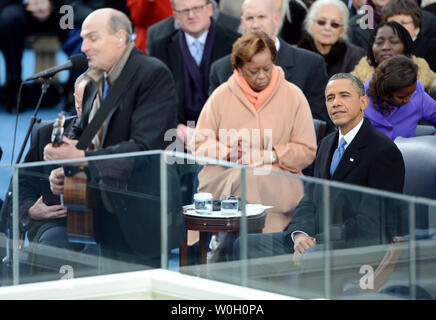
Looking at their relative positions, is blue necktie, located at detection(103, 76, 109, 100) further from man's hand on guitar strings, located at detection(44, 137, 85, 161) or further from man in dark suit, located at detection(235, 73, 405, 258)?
man in dark suit, located at detection(235, 73, 405, 258)

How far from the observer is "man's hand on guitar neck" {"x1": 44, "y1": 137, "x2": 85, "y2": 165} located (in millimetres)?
6212

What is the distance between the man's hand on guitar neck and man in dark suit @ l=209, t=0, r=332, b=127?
55.8 inches

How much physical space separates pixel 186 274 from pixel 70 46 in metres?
3.92

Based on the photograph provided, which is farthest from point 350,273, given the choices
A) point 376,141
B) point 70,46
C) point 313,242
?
point 70,46

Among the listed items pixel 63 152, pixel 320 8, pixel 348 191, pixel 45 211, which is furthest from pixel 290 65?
pixel 348 191

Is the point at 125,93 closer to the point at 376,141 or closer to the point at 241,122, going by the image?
the point at 241,122

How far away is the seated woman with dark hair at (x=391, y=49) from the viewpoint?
23.8 feet

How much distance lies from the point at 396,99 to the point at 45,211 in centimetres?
218

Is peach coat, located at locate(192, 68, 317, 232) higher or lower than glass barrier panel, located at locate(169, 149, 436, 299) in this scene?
higher

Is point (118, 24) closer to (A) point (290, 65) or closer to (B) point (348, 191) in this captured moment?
(A) point (290, 65)

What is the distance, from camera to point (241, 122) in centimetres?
665

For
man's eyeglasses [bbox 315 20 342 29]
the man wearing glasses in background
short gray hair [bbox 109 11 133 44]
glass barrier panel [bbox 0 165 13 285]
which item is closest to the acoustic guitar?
glass barrier panel [bbox 0 165 13 285]

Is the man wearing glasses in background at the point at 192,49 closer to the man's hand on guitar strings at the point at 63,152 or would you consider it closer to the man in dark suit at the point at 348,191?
the man's hand on guitar strings at the point at 63,152

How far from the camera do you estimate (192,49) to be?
26.0 feet
